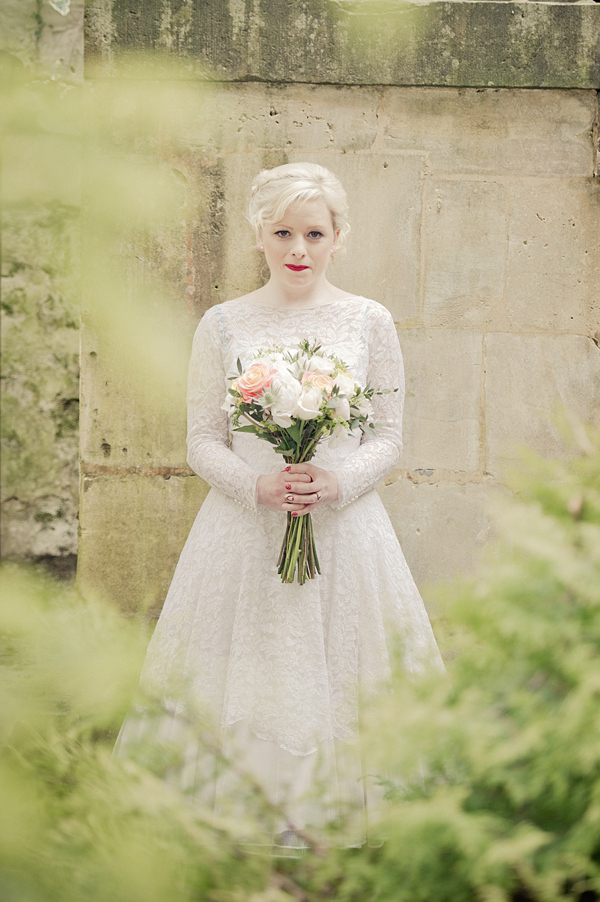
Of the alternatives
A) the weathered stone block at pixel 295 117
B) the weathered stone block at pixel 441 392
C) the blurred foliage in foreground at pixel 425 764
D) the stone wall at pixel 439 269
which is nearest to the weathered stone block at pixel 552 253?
the stone wall at pixel 439 269

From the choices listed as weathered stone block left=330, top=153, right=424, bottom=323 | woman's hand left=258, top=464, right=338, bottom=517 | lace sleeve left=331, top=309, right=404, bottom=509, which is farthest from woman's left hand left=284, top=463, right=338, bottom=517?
weathered stone block left=330, top=153, right=424, bottom=323

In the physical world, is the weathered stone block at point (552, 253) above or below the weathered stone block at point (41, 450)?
above

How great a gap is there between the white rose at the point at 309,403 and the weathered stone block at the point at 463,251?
1.43m

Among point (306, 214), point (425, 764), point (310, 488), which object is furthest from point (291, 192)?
point (425, 764)

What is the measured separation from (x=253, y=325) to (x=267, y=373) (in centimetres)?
49

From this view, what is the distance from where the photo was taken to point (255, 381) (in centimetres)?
201

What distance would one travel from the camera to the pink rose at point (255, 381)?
6.59ft

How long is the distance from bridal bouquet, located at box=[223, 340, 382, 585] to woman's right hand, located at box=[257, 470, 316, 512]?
1.8 inches

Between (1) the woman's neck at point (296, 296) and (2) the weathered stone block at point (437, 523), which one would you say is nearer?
(1) the woman's neck at point (296, 296)

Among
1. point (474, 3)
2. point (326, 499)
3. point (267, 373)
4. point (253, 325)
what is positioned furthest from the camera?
point (474, 3)

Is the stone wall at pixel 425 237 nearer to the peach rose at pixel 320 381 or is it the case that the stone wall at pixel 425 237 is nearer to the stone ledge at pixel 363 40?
the stone ledge at pixel 363 40

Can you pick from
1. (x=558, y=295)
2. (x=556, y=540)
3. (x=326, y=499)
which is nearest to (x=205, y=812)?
(x=556, y=540)

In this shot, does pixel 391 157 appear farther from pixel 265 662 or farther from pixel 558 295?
pixel 265 662

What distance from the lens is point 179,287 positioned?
3234 millimetres
